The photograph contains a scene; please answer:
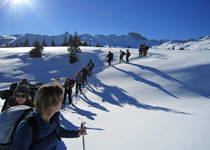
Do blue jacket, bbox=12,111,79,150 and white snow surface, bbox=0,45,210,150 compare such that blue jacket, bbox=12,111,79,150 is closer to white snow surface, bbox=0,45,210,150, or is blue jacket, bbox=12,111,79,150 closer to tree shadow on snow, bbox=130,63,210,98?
white snow surface, bbox=0,45,210,150

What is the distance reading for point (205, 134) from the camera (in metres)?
2.73

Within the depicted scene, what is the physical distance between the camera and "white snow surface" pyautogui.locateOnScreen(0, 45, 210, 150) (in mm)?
2992

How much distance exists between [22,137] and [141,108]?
5657 millimetres

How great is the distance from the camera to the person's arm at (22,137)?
114cm

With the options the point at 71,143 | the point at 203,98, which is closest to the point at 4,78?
the point at 71,143

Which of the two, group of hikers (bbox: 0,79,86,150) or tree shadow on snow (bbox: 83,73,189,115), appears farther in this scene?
tree shadow on snow (bbox: 83,73,189,115)

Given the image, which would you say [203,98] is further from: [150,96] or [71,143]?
[71,143]

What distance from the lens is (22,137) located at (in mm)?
1150

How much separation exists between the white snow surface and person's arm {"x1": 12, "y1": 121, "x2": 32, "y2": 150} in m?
2.27

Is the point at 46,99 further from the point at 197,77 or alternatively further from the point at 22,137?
the point at 197,77

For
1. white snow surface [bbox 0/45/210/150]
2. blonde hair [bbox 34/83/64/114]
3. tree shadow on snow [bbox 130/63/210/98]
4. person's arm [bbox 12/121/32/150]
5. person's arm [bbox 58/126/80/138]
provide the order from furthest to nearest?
tree shadow on snow [bbox 130/63/210/98] < white snow surface [bbox 0/45/210/150] < person's arm [bbox 58/126/80/138] < blonde hair [bbox 34/83/64/114] < person's arm [bbox 12/121/32/150]

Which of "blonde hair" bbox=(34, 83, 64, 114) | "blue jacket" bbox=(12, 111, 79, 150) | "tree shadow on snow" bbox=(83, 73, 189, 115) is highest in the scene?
"blonde hair" bbox=(34, 83, 64, 114)

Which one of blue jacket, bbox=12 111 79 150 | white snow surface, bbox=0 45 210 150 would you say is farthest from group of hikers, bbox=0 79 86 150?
white snow surface, bbox=0 45 210 150

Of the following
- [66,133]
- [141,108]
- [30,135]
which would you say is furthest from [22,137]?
[141,108]
